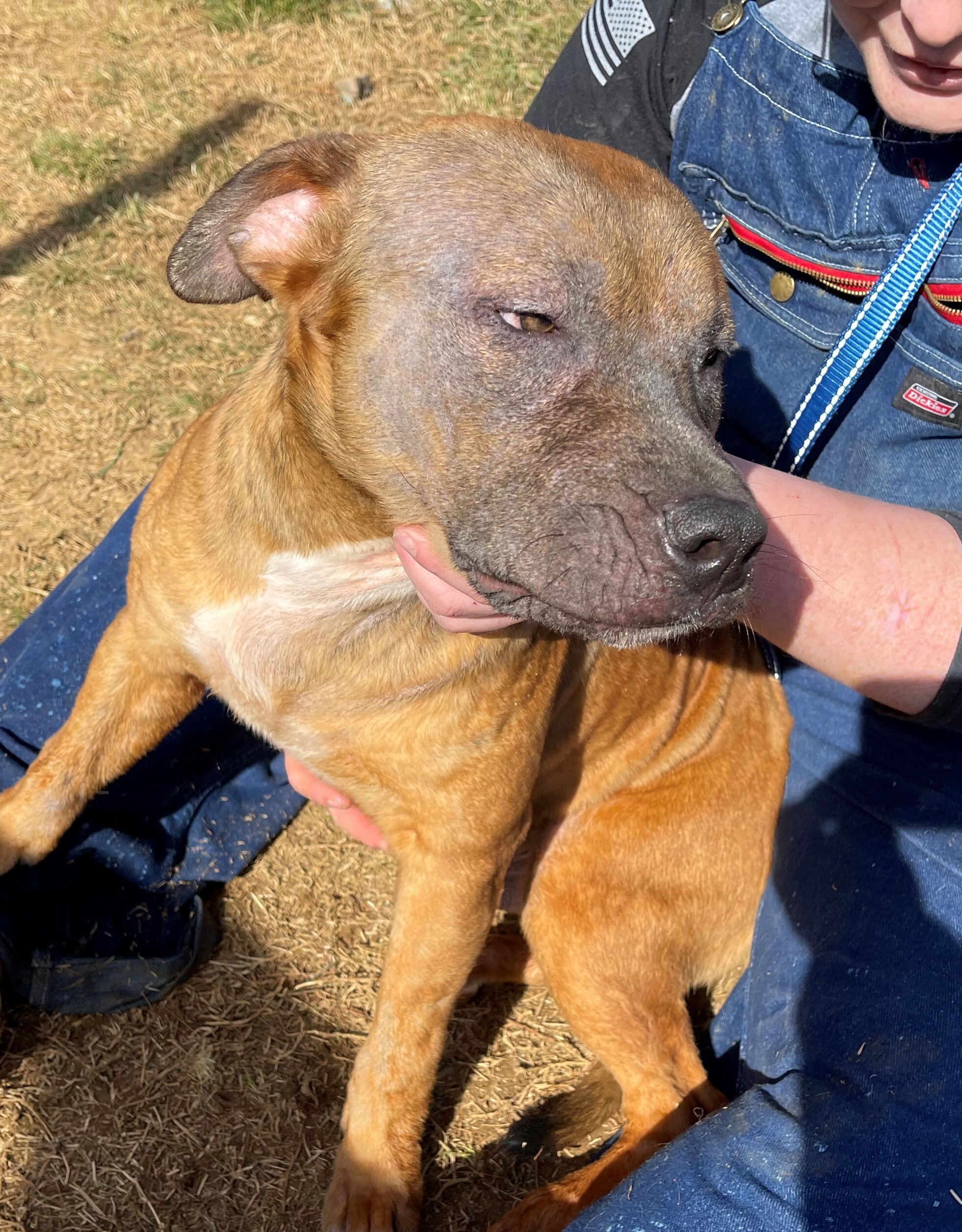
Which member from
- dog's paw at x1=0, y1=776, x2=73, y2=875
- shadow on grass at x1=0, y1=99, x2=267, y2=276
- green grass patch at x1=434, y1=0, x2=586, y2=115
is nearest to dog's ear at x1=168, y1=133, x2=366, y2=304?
dog's paw at x1=0, y1=776, x2=73, y2=875

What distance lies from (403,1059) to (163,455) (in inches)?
115

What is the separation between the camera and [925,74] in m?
2.53

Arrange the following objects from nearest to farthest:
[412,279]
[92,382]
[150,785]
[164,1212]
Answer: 1. [412,279]
2. [164,1212]
3. [150,785]
4. [92,382]

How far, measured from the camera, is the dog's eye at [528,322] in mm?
2156

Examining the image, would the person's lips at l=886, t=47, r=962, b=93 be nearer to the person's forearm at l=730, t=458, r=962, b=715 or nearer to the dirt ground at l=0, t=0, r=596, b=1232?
the person's forearm at l=730, t=458, r=962, b=715

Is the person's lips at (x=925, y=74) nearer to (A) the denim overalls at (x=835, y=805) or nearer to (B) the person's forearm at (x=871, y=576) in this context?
(A) the denim overalls at (x=835, y=805)

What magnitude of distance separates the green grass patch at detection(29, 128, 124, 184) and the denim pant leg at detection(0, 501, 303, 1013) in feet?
9.58

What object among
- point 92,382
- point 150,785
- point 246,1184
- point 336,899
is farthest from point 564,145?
point 92,382

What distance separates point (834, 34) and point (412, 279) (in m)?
1.47

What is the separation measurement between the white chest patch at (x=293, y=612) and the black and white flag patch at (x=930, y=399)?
1378 mm

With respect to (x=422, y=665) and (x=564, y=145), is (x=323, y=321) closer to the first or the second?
(x=564, y=145)

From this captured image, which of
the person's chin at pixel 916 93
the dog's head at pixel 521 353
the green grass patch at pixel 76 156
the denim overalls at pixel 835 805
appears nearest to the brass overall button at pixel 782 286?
the denim overalls at pixel 835 805

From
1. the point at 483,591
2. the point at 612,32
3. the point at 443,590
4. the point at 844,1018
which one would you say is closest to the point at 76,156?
the point at 612,32

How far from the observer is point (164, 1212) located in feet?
10.3
